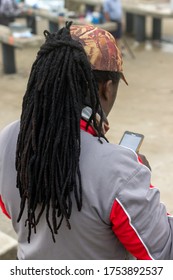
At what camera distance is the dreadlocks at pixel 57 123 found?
139 centimetres

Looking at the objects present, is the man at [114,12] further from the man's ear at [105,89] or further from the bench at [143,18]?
the man's ear at [105,89]

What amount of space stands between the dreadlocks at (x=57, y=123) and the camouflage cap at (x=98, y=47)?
0.36ft

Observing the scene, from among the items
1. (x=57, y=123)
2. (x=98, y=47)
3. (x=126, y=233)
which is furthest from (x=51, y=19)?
(x=126, y=233)

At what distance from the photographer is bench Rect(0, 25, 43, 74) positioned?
7.57 meters

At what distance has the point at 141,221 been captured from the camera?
55.1 inches

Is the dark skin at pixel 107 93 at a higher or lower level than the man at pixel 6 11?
higher

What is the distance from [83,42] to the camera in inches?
61.1

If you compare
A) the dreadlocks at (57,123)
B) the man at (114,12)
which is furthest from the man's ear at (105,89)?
the man at (114,12)

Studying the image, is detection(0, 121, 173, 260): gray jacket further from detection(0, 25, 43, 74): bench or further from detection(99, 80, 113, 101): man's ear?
detection(0, 25, 43, 74): bench

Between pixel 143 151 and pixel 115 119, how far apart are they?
44.2 inches

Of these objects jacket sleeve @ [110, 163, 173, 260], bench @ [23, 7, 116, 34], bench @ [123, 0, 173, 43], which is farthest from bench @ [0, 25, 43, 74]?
jacket sleeve @ [110, 163, 173, 260]

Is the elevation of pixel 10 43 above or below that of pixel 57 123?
below

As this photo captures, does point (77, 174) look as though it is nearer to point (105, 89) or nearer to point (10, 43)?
point (105, 89)

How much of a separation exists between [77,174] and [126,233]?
22 centimetres
